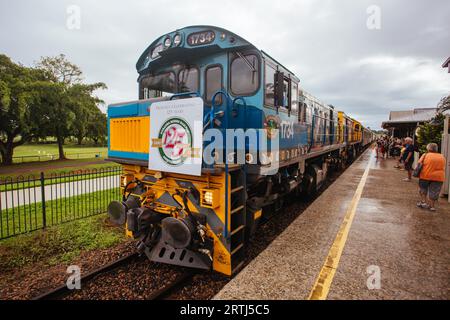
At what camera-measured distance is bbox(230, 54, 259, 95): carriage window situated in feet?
13.2

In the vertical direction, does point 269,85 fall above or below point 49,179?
above

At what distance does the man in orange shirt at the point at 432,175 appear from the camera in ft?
20.8

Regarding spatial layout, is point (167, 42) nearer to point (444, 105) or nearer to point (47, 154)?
point (444, 105)

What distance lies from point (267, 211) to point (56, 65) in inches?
1271

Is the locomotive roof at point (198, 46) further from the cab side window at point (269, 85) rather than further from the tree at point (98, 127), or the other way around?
the tree at point (98, 127)

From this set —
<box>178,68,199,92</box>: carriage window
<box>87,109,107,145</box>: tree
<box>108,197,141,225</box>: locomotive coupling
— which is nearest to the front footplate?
<box>108,197,141,225</box>: locomotive coupling

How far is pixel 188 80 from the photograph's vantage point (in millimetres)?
4738

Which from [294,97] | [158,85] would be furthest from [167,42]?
[294,97]

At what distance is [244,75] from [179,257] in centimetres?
300

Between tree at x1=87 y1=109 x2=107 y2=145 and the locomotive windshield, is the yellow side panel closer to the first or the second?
the locomotive windshield

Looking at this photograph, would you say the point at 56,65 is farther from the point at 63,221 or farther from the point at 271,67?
the point at 271,67

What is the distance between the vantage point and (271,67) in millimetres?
4305

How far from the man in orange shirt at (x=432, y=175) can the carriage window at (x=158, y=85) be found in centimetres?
655
